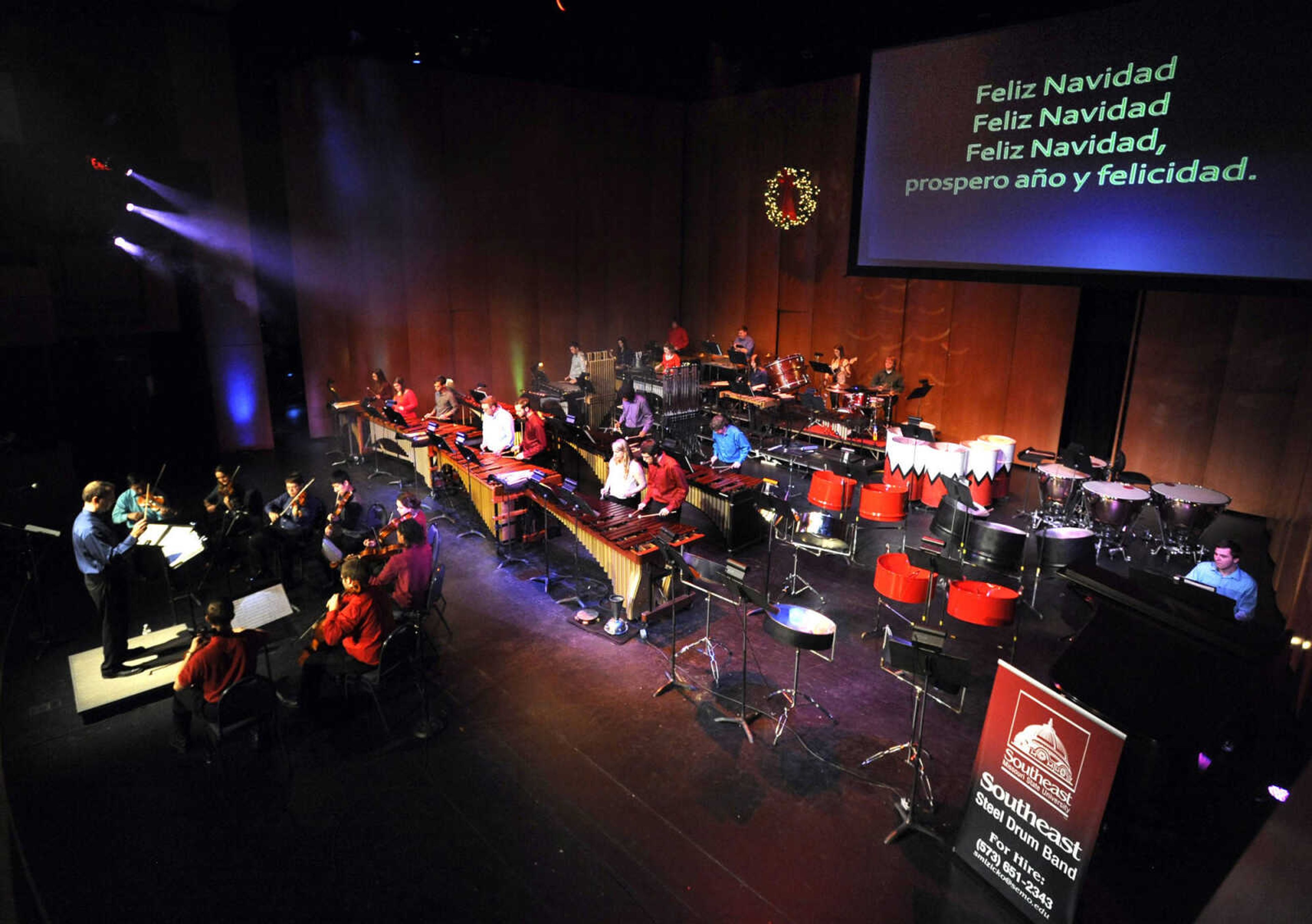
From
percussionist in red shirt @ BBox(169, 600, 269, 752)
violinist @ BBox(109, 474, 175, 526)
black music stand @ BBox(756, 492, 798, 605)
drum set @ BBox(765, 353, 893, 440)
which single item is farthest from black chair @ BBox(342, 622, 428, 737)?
drum set @ BBox(765, 353, 893, 440)

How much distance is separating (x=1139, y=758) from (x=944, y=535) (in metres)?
4.32

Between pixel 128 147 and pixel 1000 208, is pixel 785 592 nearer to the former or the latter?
pixel 1000 208

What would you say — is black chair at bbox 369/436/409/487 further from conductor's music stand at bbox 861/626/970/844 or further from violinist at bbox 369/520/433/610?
conductor's music stand at bbox 861/626/970/844

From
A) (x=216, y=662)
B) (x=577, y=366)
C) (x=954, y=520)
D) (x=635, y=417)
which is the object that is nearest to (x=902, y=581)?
(x=954, y=520)

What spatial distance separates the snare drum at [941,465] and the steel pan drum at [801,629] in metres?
5.41

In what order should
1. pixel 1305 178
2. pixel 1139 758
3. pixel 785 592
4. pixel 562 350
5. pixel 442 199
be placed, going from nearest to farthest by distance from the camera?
pixel 1139 758, pixel 1305 178, pixel 785 592, pixel 442 199, pixel 562 350

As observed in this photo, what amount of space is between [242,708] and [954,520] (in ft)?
22.2

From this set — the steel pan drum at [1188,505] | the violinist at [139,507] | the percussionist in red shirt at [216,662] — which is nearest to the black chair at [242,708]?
the percussionist in red shirt at [216,662]

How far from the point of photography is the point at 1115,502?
8711 millimetres

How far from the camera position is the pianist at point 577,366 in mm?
15727

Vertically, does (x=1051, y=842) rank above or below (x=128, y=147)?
below

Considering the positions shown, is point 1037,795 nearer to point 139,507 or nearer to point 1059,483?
point 1059,483

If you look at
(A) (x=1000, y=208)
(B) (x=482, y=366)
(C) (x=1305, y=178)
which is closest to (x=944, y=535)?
(A) (x=1000, y=208)

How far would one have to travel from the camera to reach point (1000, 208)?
9312 mm
